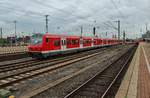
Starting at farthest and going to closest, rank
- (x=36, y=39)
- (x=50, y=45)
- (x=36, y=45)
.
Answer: (x=50, y=45) → (x=36, y=39) → (x=36, y=45)

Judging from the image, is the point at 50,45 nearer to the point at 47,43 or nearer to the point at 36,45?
the point at 47,43

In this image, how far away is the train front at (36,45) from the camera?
66.1ft

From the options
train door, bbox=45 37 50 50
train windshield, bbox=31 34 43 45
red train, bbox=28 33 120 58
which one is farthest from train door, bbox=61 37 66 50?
train windshield, bbox=31 34 43 45

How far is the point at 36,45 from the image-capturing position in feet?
67.3

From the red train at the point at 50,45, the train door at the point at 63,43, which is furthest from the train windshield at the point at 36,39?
the train door at the point at 63,43

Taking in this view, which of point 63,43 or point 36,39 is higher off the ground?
point 36,39

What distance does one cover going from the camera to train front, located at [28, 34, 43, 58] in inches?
794

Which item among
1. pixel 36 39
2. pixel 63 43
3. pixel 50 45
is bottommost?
pixel 50 45

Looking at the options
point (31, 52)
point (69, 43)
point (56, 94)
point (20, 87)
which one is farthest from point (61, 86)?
point (69, 43)

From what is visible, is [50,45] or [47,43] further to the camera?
[50,45]

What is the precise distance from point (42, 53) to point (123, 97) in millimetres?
13437

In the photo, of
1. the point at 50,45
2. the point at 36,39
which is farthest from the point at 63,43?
the point at 36,39

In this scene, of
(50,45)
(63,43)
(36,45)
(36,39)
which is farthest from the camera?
(63,43)

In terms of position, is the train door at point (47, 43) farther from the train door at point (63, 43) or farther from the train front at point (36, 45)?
the train door at point (63, 43)
